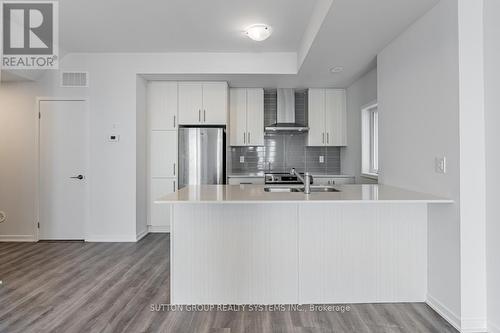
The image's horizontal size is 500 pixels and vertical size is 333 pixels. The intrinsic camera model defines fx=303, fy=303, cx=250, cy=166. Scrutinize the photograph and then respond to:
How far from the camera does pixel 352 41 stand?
10.1 ft

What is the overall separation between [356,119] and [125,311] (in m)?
4.17

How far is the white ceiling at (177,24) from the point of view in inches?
117

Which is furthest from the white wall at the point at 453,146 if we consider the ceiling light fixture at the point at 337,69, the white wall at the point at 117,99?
the white wall at the point at 117,99

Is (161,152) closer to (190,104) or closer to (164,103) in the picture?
(164,103)

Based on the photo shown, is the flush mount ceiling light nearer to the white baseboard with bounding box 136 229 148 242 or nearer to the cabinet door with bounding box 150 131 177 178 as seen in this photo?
the cabinet door with bounding box 150 131 177 178

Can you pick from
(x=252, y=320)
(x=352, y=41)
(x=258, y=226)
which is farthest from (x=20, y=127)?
(x=352, y=41)

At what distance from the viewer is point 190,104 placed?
4.75 meters

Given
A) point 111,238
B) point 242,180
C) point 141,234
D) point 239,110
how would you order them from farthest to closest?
point 239,110 → point 242,180 → point 141,234 → point 111,238

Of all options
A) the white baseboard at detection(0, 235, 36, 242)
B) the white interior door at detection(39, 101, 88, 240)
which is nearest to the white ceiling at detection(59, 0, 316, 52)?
the white interior door at detection(39, 101, 88, 240)

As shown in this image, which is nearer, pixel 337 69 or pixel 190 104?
pixel 337 69

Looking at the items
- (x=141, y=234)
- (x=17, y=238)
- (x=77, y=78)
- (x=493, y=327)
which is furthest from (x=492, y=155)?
(x=17, y=238)

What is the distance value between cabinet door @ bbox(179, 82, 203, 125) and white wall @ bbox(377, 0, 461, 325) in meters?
2.80

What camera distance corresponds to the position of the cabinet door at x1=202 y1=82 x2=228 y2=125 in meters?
4.76

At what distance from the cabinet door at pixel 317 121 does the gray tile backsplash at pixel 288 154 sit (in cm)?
19
